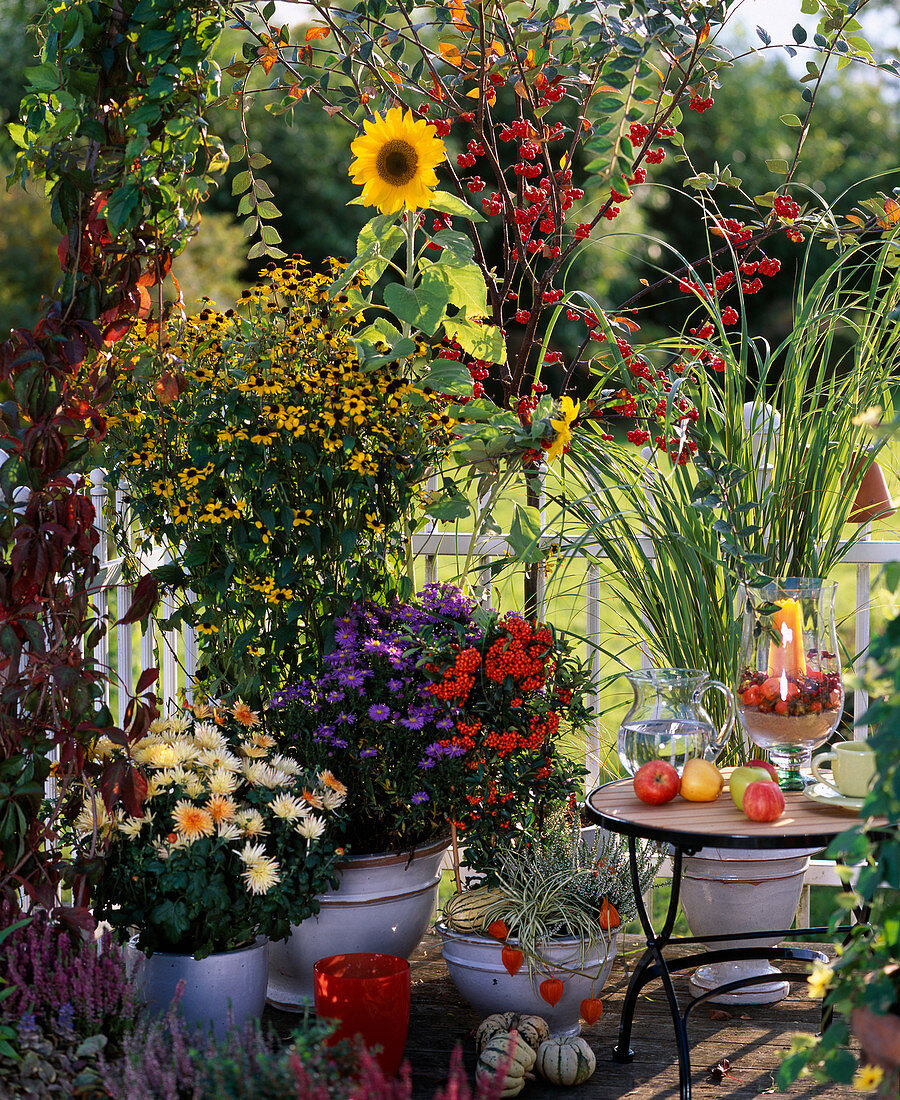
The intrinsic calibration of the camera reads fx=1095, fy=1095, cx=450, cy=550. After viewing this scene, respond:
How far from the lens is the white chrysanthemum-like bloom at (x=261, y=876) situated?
1804 mm

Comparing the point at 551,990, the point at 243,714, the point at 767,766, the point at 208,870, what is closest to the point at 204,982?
the point at 208,870

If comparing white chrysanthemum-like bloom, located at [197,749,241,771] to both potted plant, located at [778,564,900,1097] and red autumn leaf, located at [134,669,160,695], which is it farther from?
potted plant, located at [778,564,900,1097]

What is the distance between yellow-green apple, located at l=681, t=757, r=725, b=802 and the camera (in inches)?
73.3

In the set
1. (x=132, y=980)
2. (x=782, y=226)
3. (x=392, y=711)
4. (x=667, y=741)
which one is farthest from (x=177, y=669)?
(x=782, y=226)

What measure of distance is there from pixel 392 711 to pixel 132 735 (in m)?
0.52

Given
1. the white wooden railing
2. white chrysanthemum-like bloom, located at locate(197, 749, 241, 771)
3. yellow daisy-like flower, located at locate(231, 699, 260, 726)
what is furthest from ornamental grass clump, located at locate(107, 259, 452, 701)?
white chrysanthemum-like bloom, located at locate(197, 749, 241, 771)

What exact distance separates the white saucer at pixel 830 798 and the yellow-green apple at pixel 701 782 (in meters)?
0.15

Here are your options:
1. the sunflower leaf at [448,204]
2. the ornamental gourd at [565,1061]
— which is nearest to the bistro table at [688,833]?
the ornamental gourd at [565,1061]

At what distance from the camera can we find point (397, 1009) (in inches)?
72.9

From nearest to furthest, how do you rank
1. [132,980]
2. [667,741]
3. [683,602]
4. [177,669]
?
[132,980]
[667,741]
[683,602]
[177,669]

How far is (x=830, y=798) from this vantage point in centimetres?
183

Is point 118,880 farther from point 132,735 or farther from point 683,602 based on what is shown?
point 683,602

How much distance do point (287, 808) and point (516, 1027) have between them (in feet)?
1.80

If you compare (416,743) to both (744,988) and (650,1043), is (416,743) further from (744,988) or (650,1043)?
(744,988)
